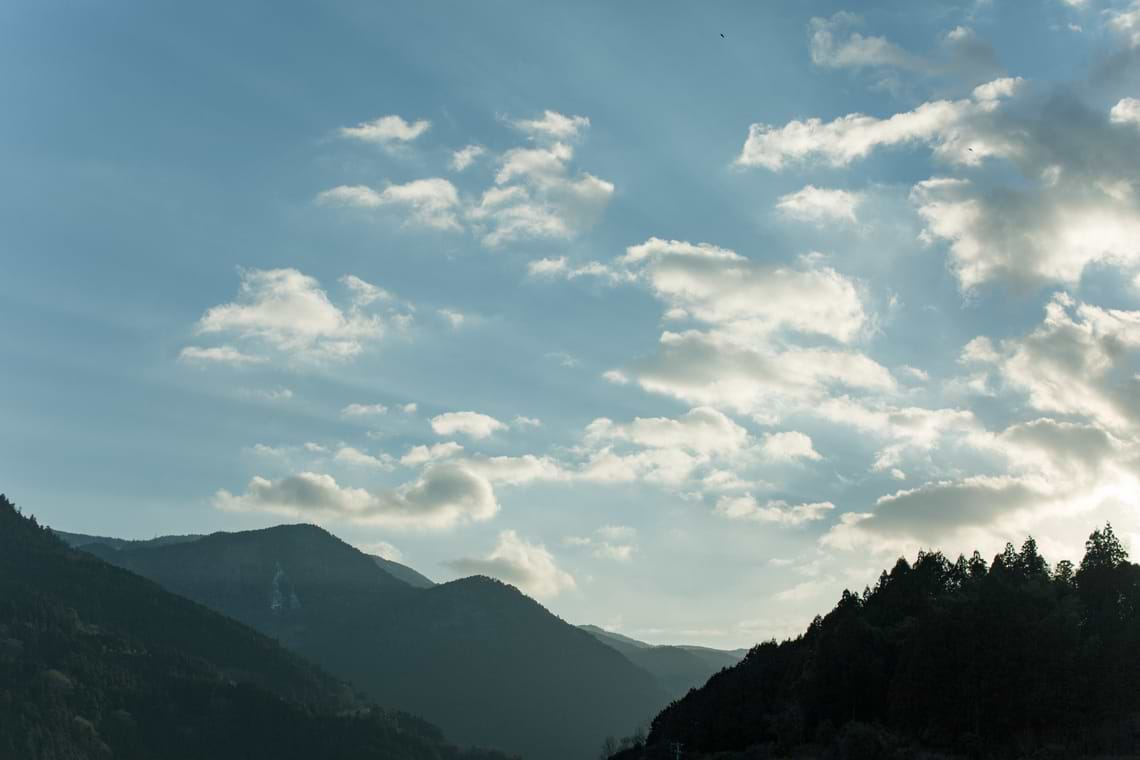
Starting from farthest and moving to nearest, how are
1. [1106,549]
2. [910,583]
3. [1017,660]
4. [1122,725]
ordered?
[910,583] → [1106,549] → [1017,660] → [1122,725]

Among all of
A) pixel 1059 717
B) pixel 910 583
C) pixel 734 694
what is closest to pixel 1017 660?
pixel 1059 717

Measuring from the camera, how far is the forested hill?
116000 millimetres

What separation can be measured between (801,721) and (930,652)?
23982 mm

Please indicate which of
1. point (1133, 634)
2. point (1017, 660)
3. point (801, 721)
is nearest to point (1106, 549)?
point (1133, 634)

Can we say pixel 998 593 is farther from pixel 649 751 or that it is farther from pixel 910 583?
pixel 649 751

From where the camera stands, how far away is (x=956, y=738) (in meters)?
119

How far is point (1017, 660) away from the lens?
119 metres

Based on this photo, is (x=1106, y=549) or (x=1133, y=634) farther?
(x=1106, y=549)

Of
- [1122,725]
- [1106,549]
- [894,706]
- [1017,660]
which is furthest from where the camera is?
[1106,549]

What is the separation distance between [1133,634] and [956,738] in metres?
22.3

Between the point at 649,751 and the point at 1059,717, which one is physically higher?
the point at 1059,717

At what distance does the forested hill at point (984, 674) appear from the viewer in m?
116

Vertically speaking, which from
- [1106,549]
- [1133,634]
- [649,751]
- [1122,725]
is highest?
[1106,549]

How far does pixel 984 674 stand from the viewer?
120 meters
